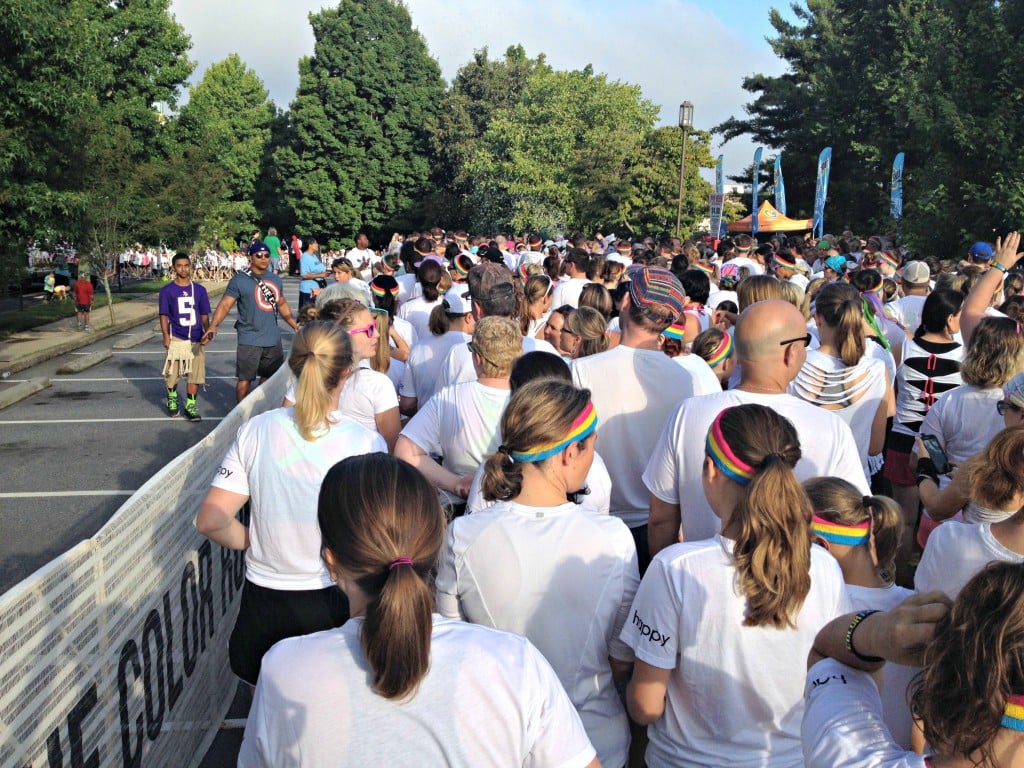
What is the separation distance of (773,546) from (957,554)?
2.76 feet

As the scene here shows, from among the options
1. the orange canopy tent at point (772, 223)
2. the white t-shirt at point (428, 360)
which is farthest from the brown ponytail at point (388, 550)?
the orange canopy tent at point (772, 223)

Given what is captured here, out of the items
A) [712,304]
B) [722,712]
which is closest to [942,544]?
[722,712]

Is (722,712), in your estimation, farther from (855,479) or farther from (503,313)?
(503,313)

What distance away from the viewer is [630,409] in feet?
13.5

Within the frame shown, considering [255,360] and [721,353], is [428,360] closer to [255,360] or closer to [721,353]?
[721,353]

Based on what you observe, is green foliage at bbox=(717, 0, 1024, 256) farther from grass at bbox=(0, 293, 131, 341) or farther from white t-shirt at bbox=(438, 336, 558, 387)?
grass at bbox=(0, 293, 131, 341)

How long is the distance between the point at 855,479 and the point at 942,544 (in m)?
0.56

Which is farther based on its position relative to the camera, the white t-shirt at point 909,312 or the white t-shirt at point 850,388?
the white t-shirt at point 909,312

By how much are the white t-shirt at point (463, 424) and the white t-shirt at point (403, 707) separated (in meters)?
2.14

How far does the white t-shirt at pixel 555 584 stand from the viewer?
2.55m

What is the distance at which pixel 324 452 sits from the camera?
→ 10.9 ft

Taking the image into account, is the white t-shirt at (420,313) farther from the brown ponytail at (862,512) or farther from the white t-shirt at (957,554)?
the white t-shirt at (957,554)

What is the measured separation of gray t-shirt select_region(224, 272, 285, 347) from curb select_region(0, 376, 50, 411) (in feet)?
17.9

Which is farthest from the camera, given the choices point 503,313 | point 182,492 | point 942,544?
point 503,313
